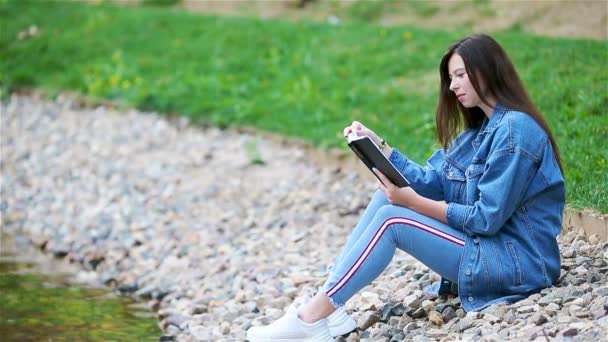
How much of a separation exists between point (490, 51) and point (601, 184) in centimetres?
157

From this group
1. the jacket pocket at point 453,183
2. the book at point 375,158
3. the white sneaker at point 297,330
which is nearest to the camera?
the book at point 375,158

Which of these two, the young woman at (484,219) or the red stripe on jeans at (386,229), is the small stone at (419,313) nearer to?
the young woman at (484,219)

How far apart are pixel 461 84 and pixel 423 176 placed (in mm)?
500

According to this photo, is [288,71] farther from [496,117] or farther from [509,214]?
[509,214]

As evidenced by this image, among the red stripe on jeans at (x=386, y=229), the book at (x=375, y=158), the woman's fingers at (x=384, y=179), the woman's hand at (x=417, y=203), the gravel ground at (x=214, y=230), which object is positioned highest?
the book at (x=375, y=158)

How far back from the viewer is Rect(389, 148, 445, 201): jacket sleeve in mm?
4496

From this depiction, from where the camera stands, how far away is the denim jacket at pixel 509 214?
13.2 ft

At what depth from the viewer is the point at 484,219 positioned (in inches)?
157

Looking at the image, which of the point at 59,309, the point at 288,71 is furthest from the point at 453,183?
the point at 288,71

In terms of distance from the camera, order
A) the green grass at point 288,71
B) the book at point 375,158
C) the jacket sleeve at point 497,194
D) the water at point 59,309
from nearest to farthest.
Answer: the jacket sleeve at point 497,194 < the book at point 375,158 < the water at point 59,309 < the green grass at point 288,71

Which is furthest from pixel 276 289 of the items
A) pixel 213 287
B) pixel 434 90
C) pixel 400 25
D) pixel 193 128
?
pixel 400 25

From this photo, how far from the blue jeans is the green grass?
3.97ft

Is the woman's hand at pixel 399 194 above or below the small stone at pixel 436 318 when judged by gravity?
above

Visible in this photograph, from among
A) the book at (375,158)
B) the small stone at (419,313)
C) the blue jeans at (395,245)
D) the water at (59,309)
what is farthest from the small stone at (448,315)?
the water at (59,309)
